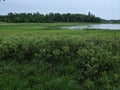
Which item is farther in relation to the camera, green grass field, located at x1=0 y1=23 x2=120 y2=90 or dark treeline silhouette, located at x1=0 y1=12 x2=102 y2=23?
dark treeline silhouette, located at x1=0 y1=12 x2=102 y2=23

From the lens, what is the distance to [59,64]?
7.64 m

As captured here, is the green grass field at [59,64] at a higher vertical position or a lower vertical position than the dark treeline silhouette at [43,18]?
higher

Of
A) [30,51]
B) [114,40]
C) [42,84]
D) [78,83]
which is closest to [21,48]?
[30,51]

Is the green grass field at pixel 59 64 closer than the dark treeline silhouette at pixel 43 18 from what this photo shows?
Yes

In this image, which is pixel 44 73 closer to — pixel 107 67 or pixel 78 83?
pixel 78 83

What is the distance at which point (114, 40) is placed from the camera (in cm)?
898

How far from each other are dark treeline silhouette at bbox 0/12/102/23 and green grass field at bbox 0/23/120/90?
8004 cm

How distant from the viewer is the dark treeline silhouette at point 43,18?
290 feet

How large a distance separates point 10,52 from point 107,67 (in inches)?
152

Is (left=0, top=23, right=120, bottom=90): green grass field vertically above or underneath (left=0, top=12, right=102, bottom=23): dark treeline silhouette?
above

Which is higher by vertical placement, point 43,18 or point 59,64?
point 59,64

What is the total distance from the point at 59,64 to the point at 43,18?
278ft

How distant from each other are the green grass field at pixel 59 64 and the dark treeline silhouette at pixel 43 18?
80.0 metres

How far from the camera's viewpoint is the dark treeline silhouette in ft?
290
